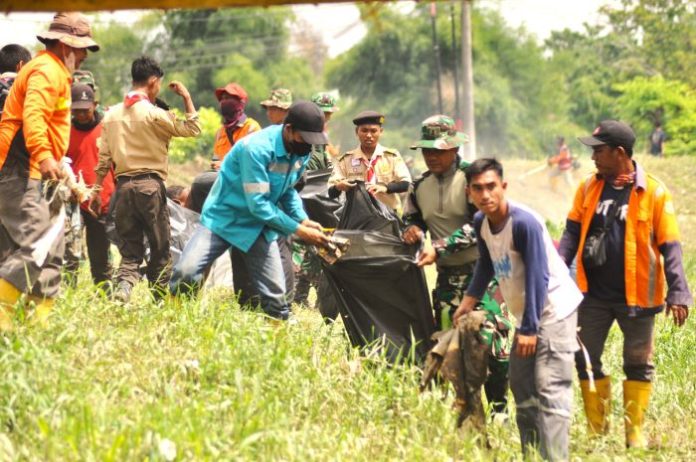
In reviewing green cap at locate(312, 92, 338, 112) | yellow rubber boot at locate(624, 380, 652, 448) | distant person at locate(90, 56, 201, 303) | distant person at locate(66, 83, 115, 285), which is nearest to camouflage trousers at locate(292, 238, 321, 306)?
green cap at locate(312, 92, 338, 112)

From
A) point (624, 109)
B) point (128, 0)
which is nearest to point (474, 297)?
point (128, 0)

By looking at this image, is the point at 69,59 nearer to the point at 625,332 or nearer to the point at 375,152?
the point at 375,152

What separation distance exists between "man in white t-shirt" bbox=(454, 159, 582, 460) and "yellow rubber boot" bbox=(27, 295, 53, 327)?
Result: 7.67ft

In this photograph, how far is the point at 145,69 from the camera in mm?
8078

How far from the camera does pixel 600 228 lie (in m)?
6.92

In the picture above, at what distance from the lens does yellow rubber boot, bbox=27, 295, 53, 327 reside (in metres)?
6.05

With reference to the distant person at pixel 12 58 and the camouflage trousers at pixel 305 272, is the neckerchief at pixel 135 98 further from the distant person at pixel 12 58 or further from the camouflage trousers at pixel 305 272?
the camouflage trousers at pixel 305 272

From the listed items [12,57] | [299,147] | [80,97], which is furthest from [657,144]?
[299,147]

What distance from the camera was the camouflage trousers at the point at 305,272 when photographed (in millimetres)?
10094

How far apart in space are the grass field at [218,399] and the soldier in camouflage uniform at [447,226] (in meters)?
0.42

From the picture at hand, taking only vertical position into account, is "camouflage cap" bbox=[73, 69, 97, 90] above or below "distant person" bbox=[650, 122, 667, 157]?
above

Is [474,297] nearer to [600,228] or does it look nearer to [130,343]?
[600,228]

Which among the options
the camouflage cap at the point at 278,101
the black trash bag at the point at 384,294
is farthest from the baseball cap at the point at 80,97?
the black trash bag at the point at 384,294

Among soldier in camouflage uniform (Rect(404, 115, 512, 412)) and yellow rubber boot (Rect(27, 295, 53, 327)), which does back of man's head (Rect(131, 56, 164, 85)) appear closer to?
soldier in camouflage uniform (Rect(404, 115, 512, 412))
